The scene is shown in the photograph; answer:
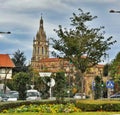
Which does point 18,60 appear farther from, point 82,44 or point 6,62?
point 82,44

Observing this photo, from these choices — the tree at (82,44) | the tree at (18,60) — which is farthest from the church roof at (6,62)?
the tree at (82,44)

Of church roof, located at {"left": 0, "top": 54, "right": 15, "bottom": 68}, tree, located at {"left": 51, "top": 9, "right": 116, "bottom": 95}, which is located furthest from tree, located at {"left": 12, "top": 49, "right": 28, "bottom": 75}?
tree, located at {"left": 51, "top": 9, "right": 116, "bottom": 95}

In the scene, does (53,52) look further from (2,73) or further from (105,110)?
(2,73)

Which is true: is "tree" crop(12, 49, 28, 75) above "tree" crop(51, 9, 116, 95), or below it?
above

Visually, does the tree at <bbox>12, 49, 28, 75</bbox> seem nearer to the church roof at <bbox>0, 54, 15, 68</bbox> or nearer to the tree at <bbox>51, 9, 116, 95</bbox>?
the church roof at <bbox>0, 54, 15, 68</bbox>

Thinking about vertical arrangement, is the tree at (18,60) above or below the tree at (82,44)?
above

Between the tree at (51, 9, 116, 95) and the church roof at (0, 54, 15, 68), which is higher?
the church roof at (0, 54, 15, 68)

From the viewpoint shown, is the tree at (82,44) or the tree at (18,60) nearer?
the tree at (82,44)

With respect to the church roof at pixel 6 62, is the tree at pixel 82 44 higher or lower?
lower

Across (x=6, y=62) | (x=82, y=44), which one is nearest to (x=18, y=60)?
(x=6, y=62)

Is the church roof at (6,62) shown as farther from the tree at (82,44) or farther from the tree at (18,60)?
the tree at (82,44)

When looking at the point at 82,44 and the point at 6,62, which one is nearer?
the point at 82,44

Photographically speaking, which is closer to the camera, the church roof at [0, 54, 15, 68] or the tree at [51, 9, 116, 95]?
the tree at [51, 9, 116, 95]

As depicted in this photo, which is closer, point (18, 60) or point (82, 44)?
point (82, 44)
